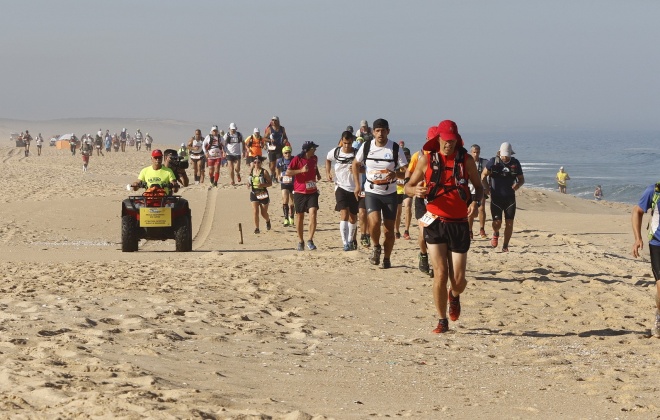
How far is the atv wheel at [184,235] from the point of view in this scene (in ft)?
49.2

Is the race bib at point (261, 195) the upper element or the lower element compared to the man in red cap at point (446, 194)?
lower

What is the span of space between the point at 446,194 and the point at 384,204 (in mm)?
3338

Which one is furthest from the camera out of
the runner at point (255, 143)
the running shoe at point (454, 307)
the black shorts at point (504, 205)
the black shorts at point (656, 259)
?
the runner at point (255, 143)

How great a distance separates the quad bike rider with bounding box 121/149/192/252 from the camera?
48.1ft

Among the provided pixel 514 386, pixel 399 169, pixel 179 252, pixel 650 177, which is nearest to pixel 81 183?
pixel 179 252

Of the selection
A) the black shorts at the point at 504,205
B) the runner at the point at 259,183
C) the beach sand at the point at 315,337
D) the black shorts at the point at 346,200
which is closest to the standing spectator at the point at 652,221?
the beach sand at the point at 315,337

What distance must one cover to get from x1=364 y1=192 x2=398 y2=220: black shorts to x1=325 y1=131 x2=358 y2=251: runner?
4.91 ft

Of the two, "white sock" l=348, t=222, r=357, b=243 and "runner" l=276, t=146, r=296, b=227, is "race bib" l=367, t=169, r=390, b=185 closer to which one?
"white sock" l=348, t=222, r=357, b=243

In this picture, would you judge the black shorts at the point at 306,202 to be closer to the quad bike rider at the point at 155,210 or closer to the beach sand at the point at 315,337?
the beach sand at the point at 315,337

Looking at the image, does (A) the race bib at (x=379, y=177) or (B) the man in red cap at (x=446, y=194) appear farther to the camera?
(A) the race bib at (x=379, y=177)

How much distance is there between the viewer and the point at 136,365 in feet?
22.7

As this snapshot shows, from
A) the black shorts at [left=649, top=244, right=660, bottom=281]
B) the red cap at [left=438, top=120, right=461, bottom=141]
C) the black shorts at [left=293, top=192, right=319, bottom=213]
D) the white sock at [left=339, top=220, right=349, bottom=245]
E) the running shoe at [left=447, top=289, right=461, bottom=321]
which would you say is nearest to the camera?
the red cap at [left=438, top=120, right=461, bottom=141]

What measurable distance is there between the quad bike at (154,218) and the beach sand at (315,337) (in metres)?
0.33

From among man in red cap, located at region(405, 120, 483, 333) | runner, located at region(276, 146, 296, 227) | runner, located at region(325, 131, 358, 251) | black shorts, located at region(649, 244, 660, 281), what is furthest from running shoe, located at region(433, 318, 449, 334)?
runner, located at region(276, 146, 296, 227)
